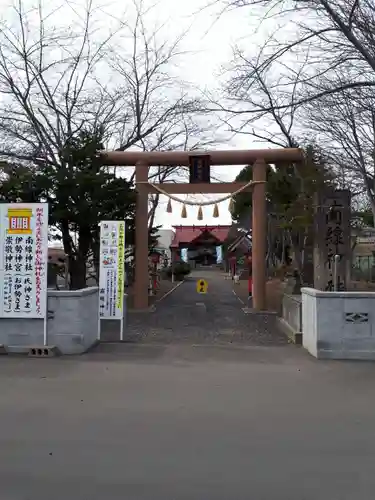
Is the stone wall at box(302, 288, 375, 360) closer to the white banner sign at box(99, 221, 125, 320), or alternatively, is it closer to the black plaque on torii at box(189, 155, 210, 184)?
the white banner sign at box(99, 221, 125, 320)

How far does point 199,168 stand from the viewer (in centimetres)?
1802

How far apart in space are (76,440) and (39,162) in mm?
15574

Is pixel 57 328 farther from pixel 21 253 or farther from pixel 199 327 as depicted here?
pixel 199 327

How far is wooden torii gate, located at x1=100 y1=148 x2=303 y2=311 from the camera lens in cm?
1814

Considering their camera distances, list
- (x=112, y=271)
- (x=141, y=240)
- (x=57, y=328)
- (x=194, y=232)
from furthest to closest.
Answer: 1. (x=194, y=232)
2. (x=141, y=240)
3. (x=112, y=271)
4. (x=57, y=328)

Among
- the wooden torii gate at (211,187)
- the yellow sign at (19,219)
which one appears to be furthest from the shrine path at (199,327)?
the yellow sign at (19,219)

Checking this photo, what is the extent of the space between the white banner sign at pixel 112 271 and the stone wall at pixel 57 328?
1.52 metres

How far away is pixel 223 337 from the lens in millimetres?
12352

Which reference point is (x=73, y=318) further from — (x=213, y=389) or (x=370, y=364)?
(x=370, y=364)

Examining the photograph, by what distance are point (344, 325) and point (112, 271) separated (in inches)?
188

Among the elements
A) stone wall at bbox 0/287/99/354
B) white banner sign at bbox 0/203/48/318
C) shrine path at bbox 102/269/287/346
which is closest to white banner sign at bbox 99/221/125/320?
shrine path at bbox 102/269/287/346

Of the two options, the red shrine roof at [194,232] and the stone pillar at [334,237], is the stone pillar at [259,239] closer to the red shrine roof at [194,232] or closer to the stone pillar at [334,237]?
the stone pillar at [334,237]

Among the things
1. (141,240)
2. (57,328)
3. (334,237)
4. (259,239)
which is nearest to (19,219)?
(57,328)

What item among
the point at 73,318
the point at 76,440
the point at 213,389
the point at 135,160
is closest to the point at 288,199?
the point at 135,160
